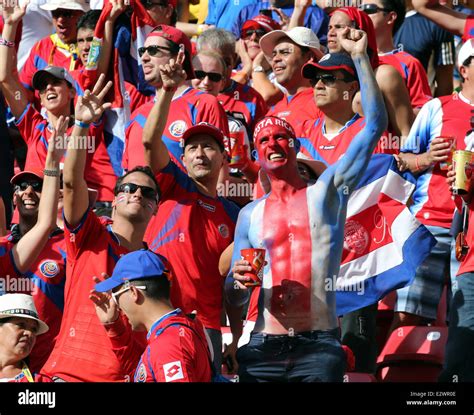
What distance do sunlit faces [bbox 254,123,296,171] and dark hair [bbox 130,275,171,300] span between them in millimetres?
1242

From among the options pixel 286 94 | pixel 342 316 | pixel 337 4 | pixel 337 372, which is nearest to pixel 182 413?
pixel 337 372

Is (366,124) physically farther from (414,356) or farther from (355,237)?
(414,356)

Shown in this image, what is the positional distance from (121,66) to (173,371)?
474cm

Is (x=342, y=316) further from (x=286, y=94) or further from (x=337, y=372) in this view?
(x=286, y=94)

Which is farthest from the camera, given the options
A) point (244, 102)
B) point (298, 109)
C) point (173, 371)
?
point (244, 102)

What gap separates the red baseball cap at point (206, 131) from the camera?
31.7ft

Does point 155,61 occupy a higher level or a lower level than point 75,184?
higher

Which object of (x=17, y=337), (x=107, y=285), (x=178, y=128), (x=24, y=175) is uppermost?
(x=178, y=128)

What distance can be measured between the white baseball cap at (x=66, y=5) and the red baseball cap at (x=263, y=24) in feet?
5.03

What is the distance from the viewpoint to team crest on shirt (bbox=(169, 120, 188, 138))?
10289mm

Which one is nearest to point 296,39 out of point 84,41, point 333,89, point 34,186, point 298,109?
point 298,109

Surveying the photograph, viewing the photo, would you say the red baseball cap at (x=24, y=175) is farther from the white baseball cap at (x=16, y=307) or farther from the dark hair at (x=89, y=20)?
the dark hair at (x=89, y=20)

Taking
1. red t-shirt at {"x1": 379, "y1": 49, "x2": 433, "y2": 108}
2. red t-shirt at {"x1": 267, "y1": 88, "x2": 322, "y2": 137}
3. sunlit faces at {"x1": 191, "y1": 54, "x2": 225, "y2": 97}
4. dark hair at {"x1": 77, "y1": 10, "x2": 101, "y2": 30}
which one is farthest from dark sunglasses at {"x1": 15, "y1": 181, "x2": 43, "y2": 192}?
red t-shirt at {"x1": 379, "y1": 49, "x2": 433, "y2": 108}

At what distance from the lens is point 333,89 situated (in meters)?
9.94
